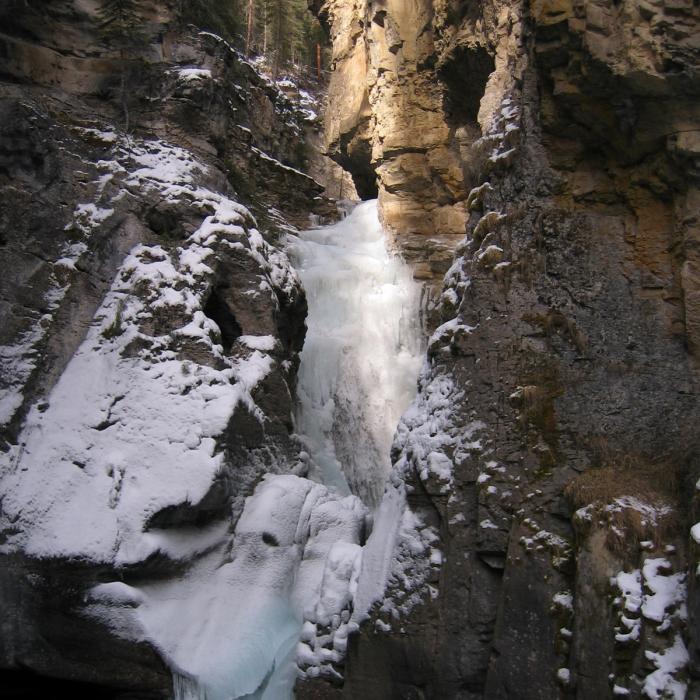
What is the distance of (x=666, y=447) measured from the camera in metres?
7.15

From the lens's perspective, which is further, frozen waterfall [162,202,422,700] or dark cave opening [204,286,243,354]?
dark cave opening [204,286,243,354]

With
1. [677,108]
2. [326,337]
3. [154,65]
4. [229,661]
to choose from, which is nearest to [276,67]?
[154,65]

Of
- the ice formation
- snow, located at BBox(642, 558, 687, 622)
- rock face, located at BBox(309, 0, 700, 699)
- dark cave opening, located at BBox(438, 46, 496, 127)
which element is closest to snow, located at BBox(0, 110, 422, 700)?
the ice formation

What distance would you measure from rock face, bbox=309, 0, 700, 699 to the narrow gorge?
28 millimetres

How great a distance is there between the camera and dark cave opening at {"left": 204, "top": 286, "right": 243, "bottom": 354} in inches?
467

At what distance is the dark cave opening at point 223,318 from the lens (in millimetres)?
11867

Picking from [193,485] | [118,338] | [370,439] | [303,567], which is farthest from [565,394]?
[118,338]

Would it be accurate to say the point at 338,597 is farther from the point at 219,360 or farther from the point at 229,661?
the point at 219,360

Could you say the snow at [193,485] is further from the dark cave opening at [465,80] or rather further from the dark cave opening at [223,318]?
the dark cave opening at [465,80]

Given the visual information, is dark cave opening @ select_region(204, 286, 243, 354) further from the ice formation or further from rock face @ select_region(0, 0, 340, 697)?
the ice formation

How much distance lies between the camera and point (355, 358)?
15133 mm

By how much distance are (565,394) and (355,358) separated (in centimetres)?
783

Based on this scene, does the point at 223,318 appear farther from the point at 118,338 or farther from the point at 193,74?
the point at 193,74

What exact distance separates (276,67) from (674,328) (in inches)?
1104
